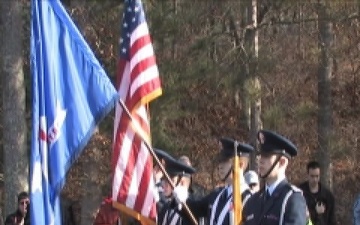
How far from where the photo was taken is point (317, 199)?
1195 cm

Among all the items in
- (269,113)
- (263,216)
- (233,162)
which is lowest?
(263,216)

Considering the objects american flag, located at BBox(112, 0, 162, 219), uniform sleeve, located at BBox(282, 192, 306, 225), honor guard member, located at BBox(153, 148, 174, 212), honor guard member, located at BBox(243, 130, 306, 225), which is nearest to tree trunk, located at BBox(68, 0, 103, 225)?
honor guard member, located at BBox(153, 148, 174, 212)

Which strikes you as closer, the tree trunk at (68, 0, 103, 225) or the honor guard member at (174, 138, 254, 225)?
the honor guard member at (174, 138, 254, 225)

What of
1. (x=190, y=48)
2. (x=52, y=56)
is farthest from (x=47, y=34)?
(x=190, y=48)

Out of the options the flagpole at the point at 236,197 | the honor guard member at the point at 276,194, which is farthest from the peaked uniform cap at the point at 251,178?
the honor guard member at the point at 276,194

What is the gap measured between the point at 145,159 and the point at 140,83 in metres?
0.67

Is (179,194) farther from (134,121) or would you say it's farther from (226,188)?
(134,121)

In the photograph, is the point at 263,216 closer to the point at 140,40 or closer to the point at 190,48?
the point at 140,40

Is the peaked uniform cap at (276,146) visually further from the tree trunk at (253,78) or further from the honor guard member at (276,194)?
the tree trunk at (253,78)

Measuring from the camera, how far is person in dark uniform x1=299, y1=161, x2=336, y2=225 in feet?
39.1

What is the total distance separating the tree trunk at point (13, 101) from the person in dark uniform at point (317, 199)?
803cm

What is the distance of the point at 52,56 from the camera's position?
8727 millimetres

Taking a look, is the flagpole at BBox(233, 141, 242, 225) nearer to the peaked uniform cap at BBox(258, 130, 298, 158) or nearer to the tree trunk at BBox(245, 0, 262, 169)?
the peaked uniform cap at BBox(258, 130, 298, 158)

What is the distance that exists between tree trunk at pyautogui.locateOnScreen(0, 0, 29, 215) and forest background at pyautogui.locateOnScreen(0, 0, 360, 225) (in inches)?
0.7
